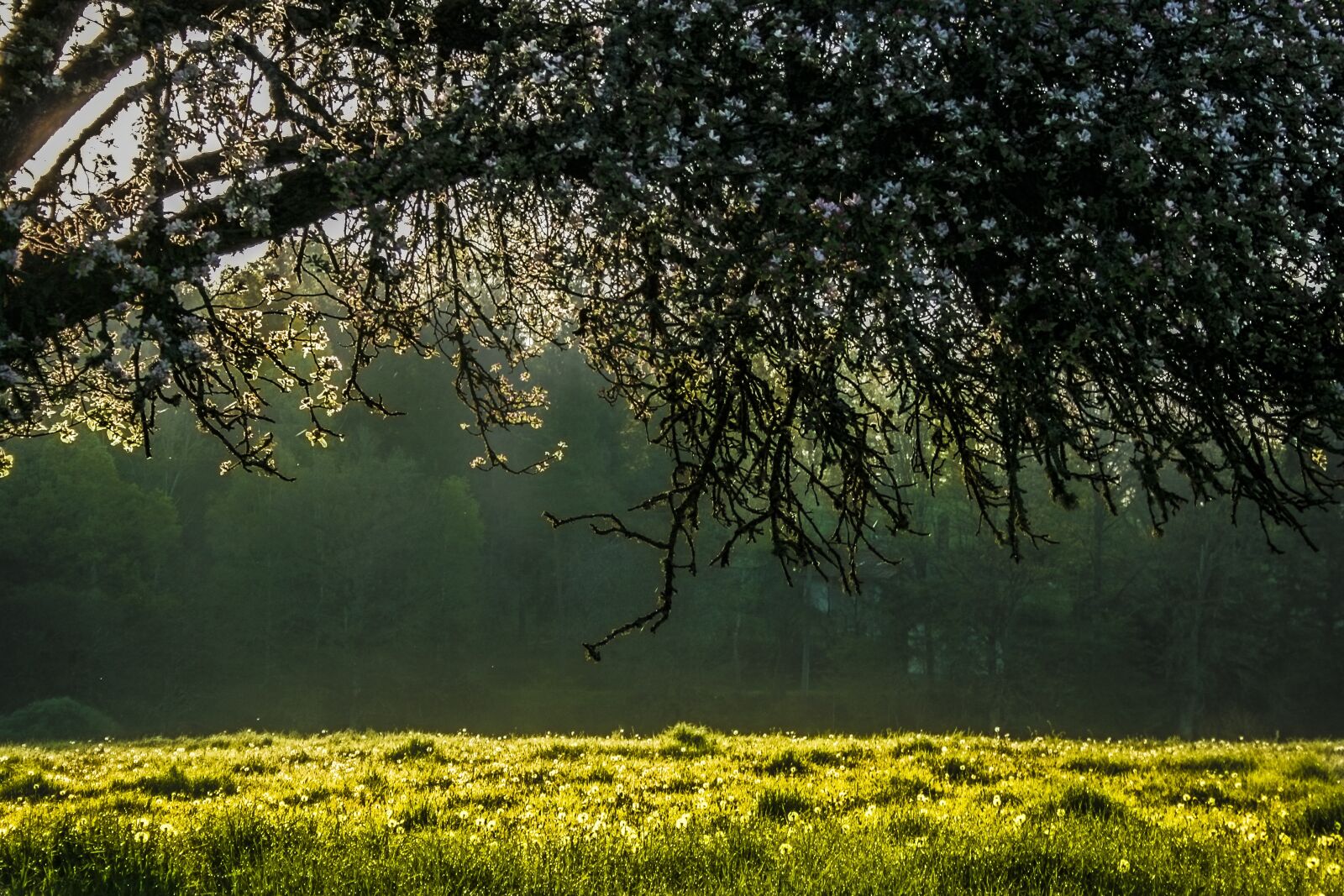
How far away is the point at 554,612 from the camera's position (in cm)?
7000

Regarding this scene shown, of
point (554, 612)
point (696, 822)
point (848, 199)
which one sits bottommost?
point (554, 612)

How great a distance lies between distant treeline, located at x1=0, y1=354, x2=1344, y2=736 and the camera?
5366cm

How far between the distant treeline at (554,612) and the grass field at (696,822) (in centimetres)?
4366

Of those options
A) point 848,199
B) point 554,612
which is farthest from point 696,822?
point 554,612

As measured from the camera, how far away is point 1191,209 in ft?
20.6

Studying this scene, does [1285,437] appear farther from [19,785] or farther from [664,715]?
[664,715]

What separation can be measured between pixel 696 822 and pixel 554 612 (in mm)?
63232

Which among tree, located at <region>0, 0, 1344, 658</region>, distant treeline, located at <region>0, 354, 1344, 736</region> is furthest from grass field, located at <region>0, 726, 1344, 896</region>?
distant treeline, located at <region>0, 354, 1344, 736</region>

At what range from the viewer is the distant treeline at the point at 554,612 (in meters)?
53.7

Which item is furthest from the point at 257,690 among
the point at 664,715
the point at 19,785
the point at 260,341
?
the point at 260,341

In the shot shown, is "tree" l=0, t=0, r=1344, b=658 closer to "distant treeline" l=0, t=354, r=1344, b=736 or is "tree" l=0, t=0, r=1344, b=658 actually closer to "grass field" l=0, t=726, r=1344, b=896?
"grass field" l=0, t=726, r=1344, b=896

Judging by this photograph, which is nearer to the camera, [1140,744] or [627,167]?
[627,167]

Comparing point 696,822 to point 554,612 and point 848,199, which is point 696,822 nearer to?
point 848,199

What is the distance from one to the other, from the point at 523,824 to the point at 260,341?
4.41 meters
